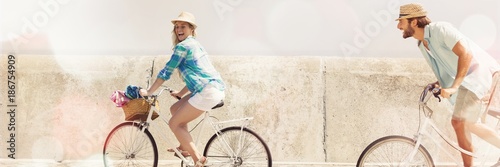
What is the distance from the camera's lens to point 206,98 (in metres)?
4.62

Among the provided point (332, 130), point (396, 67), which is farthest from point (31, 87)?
point (396, 67)

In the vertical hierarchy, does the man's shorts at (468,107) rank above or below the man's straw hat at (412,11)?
below

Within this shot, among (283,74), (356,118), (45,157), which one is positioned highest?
(283,74)

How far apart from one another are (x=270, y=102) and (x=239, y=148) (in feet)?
5.57

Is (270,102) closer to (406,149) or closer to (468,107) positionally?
(406,149)

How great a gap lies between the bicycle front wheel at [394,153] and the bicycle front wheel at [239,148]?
0.87 m

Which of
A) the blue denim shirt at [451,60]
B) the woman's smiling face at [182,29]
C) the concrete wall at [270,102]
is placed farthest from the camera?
the concrete wall at [270,102]

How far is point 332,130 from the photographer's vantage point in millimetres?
6453

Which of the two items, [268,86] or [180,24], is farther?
[268,86]

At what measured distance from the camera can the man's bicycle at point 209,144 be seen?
4.91m

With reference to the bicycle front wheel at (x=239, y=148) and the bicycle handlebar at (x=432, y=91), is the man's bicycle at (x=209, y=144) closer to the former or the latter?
the bicycle front wheel at (x=239, y=148)

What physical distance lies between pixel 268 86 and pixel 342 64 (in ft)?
2.87

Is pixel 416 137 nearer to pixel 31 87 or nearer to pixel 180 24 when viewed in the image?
pixel 180 24

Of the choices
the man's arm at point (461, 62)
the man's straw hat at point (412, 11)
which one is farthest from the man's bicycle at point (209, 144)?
the man's arm at point (461, 62)
